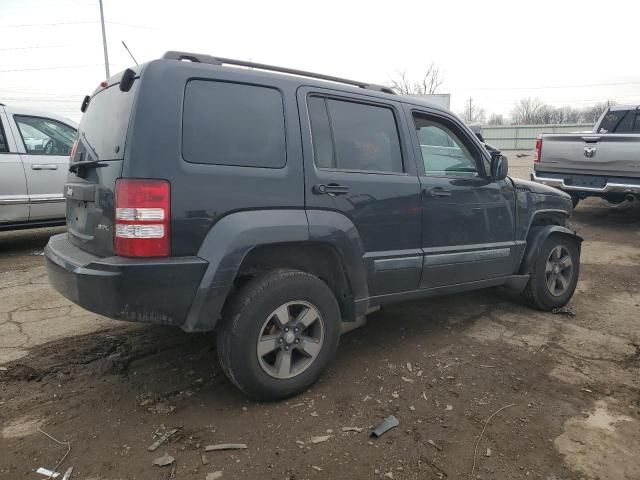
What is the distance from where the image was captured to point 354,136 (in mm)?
3240

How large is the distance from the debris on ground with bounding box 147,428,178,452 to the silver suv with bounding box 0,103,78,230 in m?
5.00

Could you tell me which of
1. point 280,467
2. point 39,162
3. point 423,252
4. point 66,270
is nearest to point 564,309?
point 423,252

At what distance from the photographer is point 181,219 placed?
2477 mm

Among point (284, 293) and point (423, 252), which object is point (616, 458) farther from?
point (284, 293)

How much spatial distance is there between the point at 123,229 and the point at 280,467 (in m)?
1.43

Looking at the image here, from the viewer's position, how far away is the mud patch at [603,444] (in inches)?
92.3

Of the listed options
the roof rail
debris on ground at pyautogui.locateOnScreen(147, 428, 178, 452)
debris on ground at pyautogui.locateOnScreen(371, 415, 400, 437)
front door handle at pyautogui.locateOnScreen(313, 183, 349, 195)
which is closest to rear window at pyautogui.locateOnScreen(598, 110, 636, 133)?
the roof rail

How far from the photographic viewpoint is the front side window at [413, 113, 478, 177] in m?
3.61

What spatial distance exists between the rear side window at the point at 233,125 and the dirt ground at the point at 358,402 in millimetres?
1476

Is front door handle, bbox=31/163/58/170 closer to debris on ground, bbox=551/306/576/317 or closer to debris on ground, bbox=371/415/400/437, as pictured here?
debris on ground, bbox=371/415/400/437

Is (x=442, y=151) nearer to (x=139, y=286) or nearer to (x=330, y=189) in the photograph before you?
(x=330, y=189)

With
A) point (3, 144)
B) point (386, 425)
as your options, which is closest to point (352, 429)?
point (386, 425)

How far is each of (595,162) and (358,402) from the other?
7610mm

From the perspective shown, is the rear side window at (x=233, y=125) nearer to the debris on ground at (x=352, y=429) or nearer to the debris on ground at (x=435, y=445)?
the debris on ground at (x=352, y=429)
